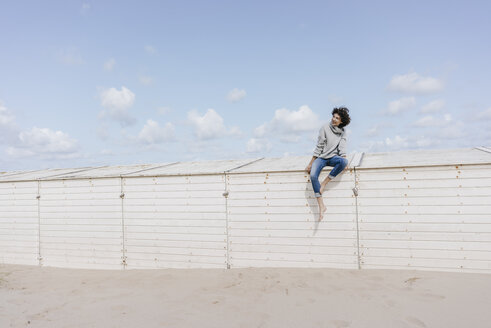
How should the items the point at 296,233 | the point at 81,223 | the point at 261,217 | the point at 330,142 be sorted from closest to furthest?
1. the point at 330,142
2. the point at 296,233
3. the point at 261,217
4. the point at 81,223

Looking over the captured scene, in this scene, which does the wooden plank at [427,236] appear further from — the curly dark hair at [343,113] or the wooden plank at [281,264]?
the curly dark hair at [343,113]

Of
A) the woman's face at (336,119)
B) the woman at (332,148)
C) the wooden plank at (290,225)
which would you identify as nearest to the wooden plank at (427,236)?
the wooden plank at (290,225)

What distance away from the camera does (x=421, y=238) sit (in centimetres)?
587

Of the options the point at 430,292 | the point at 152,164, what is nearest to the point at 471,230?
the point at 430,292

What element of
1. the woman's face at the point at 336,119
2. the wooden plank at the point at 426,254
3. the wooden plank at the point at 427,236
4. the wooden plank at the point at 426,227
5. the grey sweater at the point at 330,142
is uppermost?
the woman's face at the point at 336,119

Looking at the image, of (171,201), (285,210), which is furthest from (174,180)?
(285,210)

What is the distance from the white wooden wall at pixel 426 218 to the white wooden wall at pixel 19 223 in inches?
298

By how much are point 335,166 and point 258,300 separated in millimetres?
2517

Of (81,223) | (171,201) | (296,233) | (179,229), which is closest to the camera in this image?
(296,233)

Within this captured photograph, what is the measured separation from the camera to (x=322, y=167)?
6008 mm

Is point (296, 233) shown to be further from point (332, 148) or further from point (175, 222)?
point (175, 222)

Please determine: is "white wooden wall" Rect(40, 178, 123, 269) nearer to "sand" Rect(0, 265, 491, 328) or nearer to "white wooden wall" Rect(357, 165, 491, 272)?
"sand" Rect(0, 265, 491, 328)

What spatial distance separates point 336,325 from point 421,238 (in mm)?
2668

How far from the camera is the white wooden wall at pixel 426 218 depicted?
221 inches
